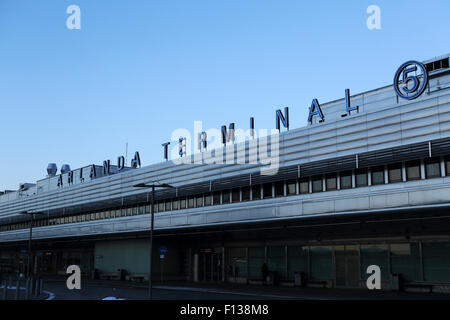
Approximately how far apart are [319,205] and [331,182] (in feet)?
10.7

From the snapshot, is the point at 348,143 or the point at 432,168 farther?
the point at 348,143

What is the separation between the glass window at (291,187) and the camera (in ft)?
112

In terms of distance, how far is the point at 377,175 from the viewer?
29297 mm

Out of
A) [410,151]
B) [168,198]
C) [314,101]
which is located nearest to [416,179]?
[410,151]

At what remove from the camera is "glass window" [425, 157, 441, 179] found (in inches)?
1047

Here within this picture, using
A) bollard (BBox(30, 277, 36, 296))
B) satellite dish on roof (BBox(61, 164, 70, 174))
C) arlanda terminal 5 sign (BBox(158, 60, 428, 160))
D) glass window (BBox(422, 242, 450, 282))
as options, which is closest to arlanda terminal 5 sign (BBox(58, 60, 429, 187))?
arlanda terminal 5 sign (BBox(158, 60, 428, 160))

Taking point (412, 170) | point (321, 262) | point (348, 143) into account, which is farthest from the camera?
point (321, 262)

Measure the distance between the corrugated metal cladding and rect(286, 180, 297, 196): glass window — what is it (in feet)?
2.18

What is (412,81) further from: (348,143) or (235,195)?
(235,195)

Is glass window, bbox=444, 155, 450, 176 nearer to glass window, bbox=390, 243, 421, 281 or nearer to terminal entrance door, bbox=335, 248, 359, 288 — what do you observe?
glass window, bbox=390, 243, 421, 281

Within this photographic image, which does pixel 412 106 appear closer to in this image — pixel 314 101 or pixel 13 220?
pixel 314 101

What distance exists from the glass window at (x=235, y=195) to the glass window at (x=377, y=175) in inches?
472

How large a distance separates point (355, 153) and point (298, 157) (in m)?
4.60

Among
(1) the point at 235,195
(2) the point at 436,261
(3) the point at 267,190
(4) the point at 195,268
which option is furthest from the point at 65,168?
(2) the point at 436,261
